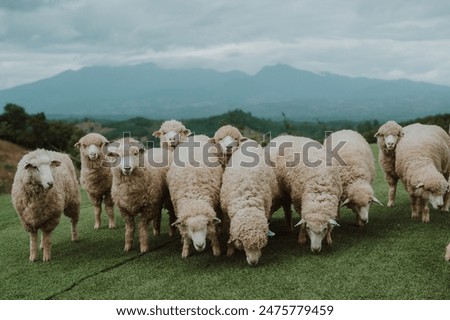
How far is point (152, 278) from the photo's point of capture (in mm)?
6445

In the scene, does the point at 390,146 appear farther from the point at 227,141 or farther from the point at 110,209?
the point at 110,209

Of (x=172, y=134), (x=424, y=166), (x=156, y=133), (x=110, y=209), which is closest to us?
(x=424, y=166)

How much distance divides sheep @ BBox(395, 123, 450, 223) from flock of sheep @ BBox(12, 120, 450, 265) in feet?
0.06

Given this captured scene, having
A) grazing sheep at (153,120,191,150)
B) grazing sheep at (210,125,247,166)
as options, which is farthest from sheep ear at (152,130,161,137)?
grazing sheep at (210,125,247,166)

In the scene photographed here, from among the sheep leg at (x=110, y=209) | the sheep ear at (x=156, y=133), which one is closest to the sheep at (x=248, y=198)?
the sheep ear at (x=156, y=133)

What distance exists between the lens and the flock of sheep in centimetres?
686

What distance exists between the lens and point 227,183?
7227 millimetres

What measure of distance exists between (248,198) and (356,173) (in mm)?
2365

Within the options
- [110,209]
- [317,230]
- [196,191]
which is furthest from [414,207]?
[110,209]

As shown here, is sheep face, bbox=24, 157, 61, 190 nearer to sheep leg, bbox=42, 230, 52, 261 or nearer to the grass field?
sheep leg, bbox=42, 230, 52, 261

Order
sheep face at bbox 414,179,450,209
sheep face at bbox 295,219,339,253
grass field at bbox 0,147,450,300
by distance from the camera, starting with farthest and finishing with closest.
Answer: sheep face at bbox 414,179,450,209 → sheep face at bbox 295,219,339,253 → grass field at bbox 0,147,450,300
